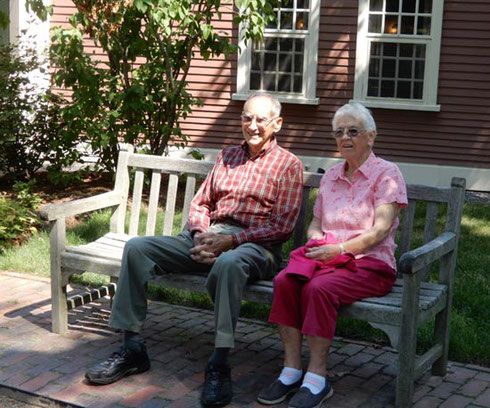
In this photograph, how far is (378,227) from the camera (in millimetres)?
4367

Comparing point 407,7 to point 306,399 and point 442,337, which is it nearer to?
point 442,337

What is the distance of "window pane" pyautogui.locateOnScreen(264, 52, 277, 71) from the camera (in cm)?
1193

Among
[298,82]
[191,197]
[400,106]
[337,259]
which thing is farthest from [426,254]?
[298,82]

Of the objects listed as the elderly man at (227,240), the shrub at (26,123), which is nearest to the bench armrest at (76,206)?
the elderly man at (227,240)

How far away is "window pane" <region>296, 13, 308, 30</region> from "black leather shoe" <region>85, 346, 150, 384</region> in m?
7.89

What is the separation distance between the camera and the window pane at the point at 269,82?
11984mm

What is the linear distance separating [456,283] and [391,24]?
6.18m

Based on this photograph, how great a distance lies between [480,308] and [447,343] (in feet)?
3.24

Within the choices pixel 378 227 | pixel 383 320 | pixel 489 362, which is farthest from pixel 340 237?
pixel 489 362

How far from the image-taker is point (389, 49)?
37.8 feet

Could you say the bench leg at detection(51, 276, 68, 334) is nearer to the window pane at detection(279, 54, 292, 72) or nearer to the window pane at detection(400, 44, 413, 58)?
the window pane at detection(279, 54, 292, 72)

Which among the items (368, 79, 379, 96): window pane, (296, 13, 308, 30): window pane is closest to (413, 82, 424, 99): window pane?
(368, 79, 379, 96): window pane

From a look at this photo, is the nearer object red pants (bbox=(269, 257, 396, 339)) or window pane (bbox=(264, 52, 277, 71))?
red pants (bbox=(269, 257, 396, 339))

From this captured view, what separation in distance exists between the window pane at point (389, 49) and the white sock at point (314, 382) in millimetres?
8017
